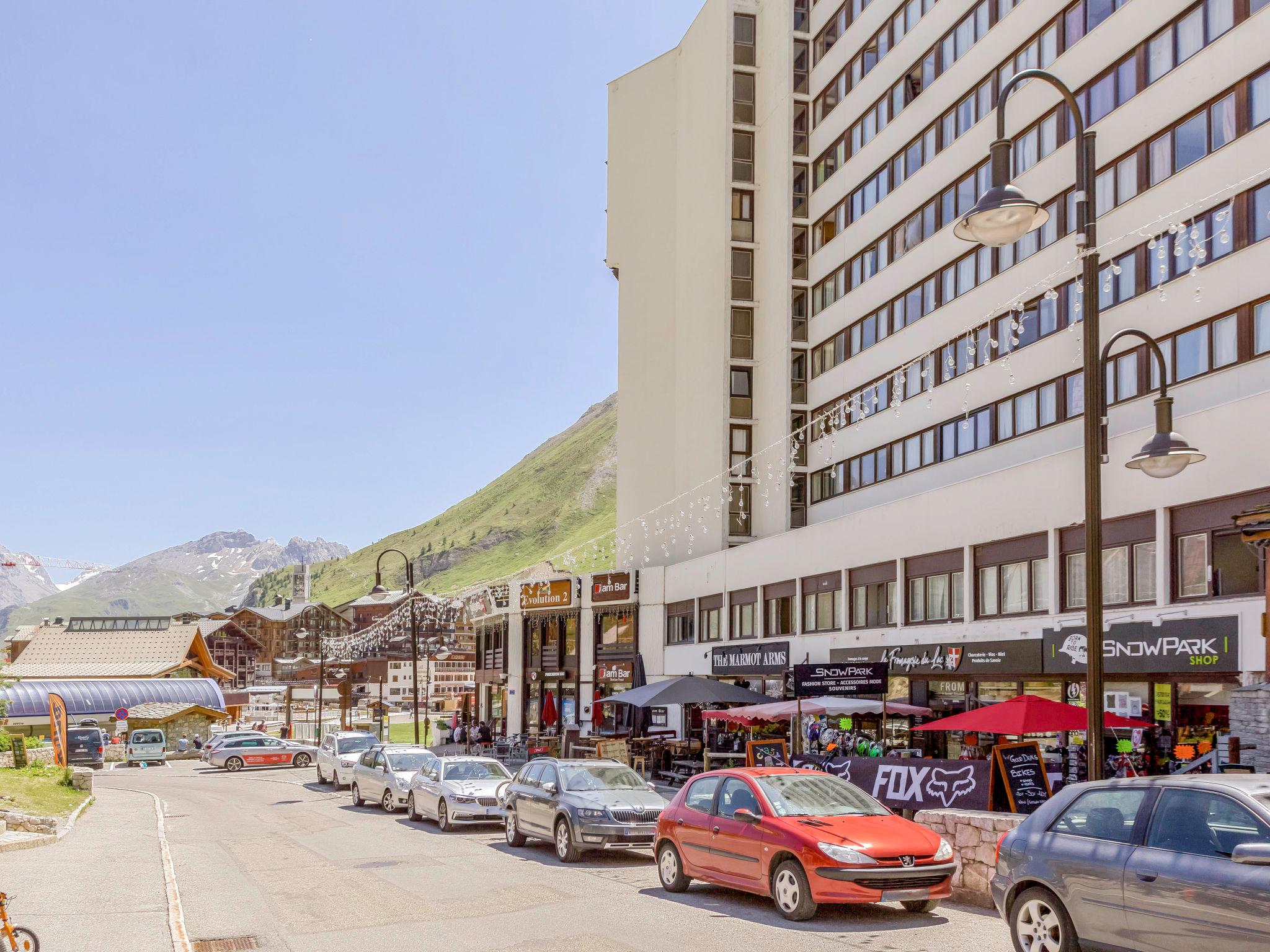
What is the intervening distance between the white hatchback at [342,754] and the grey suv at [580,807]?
19.2m

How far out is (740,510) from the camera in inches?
1934

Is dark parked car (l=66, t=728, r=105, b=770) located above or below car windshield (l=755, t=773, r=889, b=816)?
below

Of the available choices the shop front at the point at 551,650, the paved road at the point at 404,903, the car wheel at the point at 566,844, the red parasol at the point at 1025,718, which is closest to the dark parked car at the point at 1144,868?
the paved road at the point at 404,903

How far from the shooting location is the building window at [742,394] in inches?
1923

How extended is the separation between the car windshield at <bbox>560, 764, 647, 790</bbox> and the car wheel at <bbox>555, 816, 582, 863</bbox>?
71cm

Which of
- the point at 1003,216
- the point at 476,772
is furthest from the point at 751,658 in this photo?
the point at 1003,216

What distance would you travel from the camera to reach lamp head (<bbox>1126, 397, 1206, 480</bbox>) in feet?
42.2

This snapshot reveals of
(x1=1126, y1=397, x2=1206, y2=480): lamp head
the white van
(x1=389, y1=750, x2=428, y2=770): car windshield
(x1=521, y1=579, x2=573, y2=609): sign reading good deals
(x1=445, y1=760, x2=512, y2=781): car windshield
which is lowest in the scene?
the white van

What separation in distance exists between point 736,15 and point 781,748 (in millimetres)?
35409

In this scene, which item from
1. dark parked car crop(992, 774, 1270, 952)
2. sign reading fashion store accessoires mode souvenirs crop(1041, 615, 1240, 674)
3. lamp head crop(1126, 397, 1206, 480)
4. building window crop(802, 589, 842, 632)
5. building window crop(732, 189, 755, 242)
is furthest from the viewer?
building window crop(732, 189, 755, 242)

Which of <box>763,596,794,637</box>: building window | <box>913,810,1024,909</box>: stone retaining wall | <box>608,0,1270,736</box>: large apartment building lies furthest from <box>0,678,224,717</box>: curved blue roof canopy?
<box>913,810,1024,909</box>: stone retaining wall

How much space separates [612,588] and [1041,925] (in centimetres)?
4240

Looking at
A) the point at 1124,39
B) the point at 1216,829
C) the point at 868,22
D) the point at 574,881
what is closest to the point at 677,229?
the point at 868,22

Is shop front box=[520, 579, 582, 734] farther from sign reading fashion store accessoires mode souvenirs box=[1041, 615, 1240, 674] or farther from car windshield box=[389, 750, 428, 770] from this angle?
sign reading fashion store accessoires mode souvenirs box=[1041, 615, 1240, 674]
